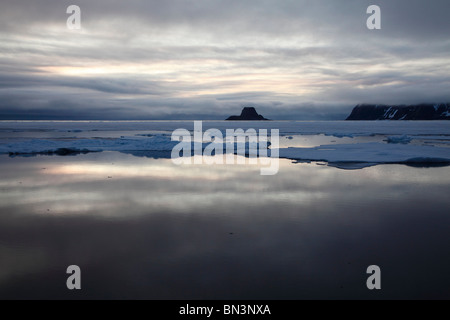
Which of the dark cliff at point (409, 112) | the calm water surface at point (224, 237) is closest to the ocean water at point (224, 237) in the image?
the calm water surface at point (224, 237)

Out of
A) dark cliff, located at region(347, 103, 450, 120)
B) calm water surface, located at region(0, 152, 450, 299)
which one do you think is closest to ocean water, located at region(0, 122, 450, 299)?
calm water surface, located at region(0, 152, 450, 299)

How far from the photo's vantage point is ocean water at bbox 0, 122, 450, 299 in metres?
3.54

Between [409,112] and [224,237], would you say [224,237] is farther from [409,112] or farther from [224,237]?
[409,112]

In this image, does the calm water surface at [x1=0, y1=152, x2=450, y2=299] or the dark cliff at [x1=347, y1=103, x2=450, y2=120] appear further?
the dark cliff at [x1=347, y1=103, x2=450, y2=120]

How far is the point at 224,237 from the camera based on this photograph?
4.80m

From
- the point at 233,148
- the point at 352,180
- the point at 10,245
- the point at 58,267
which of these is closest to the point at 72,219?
the point at 10,245

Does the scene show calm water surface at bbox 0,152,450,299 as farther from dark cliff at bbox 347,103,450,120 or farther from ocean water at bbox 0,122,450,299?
dark cliff at bbox 347,103,450,120

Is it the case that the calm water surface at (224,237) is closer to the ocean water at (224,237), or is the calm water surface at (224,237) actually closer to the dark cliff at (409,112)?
the ocean water at (224,237)

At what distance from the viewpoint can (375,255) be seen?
4.23m

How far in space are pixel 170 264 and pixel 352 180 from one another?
6.32 m
